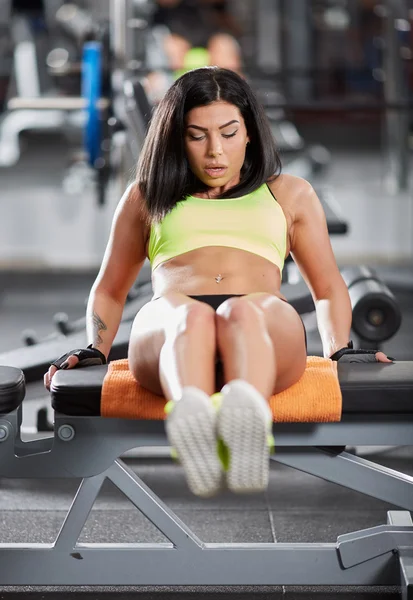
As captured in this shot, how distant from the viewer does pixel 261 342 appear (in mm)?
1610

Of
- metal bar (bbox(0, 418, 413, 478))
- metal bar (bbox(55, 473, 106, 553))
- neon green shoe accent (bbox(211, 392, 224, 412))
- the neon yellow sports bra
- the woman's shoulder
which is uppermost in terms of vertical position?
the woman's shoulder

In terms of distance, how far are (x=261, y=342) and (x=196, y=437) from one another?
0.71ft

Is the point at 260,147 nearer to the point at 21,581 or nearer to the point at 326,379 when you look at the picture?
the point at 326,379

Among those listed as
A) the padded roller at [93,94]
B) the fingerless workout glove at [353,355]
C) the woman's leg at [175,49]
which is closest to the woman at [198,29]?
the woman's leg at [175,49]

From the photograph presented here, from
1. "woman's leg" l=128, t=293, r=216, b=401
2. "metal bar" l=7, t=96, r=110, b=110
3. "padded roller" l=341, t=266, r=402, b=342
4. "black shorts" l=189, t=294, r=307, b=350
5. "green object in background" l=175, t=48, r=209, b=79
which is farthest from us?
"green object in background" l=175, t=48, r=209, b=79

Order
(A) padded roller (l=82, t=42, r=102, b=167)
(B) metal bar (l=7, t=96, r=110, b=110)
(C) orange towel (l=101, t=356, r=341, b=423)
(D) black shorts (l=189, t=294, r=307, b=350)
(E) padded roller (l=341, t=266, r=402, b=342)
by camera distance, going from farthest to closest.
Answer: (B) metal bar (l=7, t=96, r=110, b=110), (A) padded roller (l=82, t=42, r=102, b=167), (E) padded roller (l=341, t=266, r=402, b=342), (D) black shorts (l=189, t=294, r=307, b=350), (C) orange towel (l=101, t=356, r=341, b=423)

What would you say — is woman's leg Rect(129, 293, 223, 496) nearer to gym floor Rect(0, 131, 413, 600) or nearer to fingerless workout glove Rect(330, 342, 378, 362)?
fingerless workout glove Rect(330, 342, 378, 362)

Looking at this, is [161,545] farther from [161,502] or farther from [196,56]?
[196,56]

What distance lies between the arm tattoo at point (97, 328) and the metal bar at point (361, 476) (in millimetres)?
446

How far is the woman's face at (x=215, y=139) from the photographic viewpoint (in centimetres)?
188

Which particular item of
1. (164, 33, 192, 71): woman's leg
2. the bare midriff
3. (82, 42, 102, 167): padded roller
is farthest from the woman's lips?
(164, 33, 192, 71): woman's leg

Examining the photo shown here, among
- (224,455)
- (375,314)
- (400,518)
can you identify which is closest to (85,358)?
(224,455)

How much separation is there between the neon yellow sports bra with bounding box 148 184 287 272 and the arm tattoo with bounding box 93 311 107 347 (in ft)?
0.53

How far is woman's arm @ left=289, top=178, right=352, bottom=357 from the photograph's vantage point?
2.01 metres
